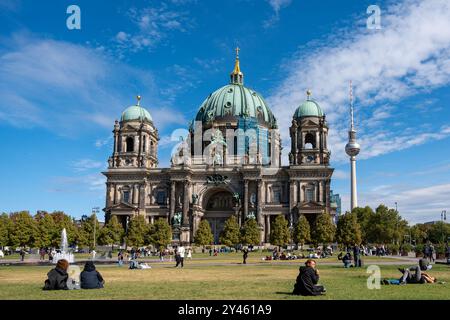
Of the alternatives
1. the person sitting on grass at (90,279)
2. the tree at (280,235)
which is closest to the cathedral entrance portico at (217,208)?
the tree at (280,235)

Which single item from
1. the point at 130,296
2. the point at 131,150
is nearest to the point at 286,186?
the point at 131,150

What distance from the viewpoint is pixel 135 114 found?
11400 centimetres

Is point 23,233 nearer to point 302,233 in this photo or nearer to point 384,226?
point 302,233

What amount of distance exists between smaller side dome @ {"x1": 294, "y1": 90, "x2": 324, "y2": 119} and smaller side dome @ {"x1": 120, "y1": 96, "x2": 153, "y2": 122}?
34.8 metres

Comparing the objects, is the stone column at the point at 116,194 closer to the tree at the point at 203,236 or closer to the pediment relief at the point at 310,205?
the tree at the point at 203,236

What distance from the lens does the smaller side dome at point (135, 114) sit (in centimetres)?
11338

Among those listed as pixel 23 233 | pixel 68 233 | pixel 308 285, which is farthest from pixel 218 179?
pixel 308 285

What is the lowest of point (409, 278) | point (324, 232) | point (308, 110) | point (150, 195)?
point (409, 278)

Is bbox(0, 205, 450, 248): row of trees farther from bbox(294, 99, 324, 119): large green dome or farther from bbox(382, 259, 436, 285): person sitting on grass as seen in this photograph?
bbox(382, 259, 436, 285): person sitting on grass

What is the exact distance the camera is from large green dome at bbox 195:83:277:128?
408ft

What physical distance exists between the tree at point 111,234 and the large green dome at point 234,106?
42.2 m

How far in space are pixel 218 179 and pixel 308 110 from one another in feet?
81.2
